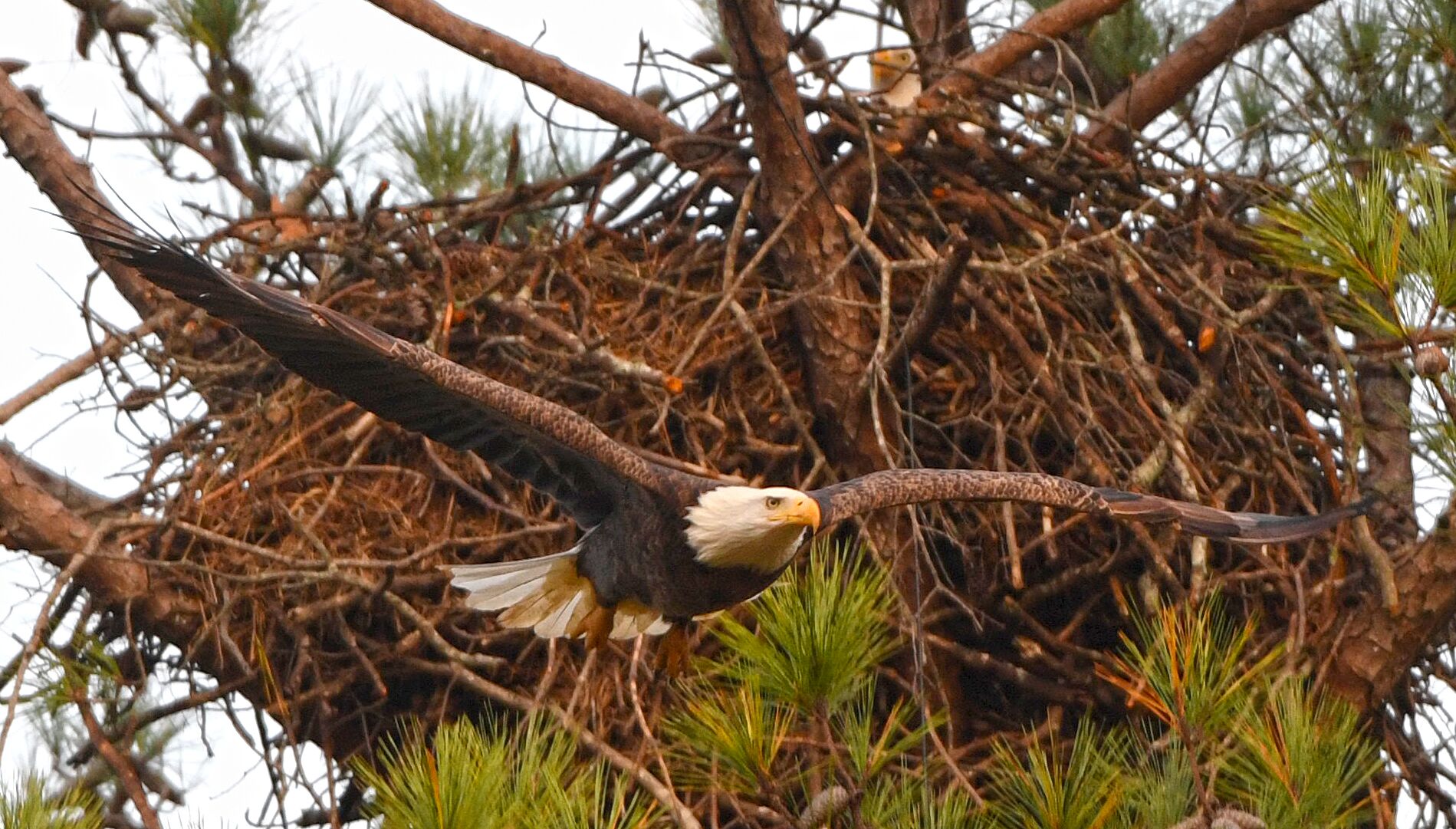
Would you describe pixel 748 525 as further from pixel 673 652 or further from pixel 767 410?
pixel 767 410

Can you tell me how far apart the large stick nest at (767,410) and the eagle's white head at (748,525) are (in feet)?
1.02

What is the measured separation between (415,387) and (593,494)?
46 centimetres

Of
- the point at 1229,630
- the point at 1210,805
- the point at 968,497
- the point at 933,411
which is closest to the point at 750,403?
the point at 933,411

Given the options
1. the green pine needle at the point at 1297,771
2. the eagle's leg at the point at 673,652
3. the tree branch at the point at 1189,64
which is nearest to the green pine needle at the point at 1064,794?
the green pine needle at the point at 1297,771

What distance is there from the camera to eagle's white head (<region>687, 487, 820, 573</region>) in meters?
3.41

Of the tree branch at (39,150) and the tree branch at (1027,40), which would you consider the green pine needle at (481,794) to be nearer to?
→ the tree branch at (39,150)

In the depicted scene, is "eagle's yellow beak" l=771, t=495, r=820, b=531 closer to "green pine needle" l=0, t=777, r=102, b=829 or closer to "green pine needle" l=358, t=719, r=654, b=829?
"green pine needle" l=358, t=719, r=654, b=829

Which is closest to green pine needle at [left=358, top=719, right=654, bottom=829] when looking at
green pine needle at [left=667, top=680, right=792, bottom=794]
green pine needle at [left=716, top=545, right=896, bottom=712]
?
green pine needle at [left=667, top=680, right=792, bottom=794]

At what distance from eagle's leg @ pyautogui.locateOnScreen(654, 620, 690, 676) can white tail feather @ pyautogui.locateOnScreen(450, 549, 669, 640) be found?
3 cm

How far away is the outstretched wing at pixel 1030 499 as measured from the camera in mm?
3480

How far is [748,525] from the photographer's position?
342cm

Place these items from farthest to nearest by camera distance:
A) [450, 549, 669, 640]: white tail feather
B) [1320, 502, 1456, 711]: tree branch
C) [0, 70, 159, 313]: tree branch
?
1. [0, 70, 159, 313]: tree branch
2. [450, 549, 669, 640]: white tail feather
3. [1320, 502, 1456, 711]: tree branch

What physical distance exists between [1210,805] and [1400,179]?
38.9 inches

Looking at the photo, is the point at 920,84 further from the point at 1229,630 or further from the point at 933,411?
the point at 1229,630
